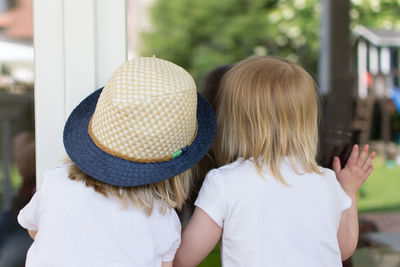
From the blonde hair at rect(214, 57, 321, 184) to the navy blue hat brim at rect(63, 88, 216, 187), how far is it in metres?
0.10

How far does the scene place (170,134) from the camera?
873mm

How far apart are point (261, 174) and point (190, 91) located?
9.9 inches

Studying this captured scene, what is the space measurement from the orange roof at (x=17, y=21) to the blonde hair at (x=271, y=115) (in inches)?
26.2

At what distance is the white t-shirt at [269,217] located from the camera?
0.96 metres

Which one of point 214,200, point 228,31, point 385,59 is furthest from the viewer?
point 385,59

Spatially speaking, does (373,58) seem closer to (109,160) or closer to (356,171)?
(356,171)

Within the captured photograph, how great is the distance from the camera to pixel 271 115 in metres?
1.01

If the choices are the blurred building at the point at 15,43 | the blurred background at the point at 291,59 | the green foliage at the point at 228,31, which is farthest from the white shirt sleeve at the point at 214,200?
the green foliage at the point at 228,31

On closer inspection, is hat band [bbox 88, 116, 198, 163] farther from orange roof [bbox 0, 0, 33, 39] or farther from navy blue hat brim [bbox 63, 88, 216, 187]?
orange roof [bbox 0, 0, 33, 39]

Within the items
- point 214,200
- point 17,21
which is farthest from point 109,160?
point 17,21

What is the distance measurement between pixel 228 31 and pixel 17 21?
233 inches

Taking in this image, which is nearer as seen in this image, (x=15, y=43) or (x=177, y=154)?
(x=177, y=154)

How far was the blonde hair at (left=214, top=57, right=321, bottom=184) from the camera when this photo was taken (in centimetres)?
101

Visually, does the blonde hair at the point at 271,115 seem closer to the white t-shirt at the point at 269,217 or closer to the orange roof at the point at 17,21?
the white t-shirt at the point at 269,217
